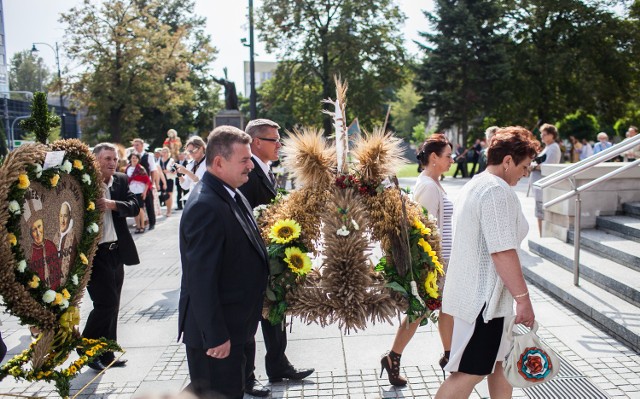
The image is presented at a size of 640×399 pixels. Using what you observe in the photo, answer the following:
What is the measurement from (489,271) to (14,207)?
275 cm

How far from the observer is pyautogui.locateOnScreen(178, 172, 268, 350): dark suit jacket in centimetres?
279

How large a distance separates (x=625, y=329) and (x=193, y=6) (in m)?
52.3

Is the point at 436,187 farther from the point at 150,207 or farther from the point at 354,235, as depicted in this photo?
the point at 150,207

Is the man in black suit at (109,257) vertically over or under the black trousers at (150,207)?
over

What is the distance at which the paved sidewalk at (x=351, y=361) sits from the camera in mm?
4141

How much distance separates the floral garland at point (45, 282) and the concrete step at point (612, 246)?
5.38 m

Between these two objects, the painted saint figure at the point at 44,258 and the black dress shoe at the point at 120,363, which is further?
the black dress shoe at the point at 120,363

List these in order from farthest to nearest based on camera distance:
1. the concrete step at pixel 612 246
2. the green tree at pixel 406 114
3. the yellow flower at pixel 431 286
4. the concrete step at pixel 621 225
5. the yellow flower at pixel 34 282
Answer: the green tree at pixel 406 114 < the concrete step at pixel 621 225 < the concrete step at pixel 612 246 < the yellow flower at pixel 431 286 < the yellow flower at pixel 34 282

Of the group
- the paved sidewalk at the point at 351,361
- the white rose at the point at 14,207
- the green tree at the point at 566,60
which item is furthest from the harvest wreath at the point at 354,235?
the green tree at the point at 566,60

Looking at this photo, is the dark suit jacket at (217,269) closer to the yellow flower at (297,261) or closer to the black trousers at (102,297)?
the yellow flower at (297,261)

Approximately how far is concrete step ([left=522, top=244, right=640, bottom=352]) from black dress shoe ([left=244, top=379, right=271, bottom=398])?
311cm

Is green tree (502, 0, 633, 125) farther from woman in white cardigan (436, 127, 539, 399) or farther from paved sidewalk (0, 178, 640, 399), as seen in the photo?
woman in white cardigan (436, 127, 539, 399)

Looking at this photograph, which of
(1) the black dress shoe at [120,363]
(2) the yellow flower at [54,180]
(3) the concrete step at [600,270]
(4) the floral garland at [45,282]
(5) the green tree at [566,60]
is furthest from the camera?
(5) the green tree at [566,60]

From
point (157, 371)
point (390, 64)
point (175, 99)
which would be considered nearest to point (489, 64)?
point (390, 64)
